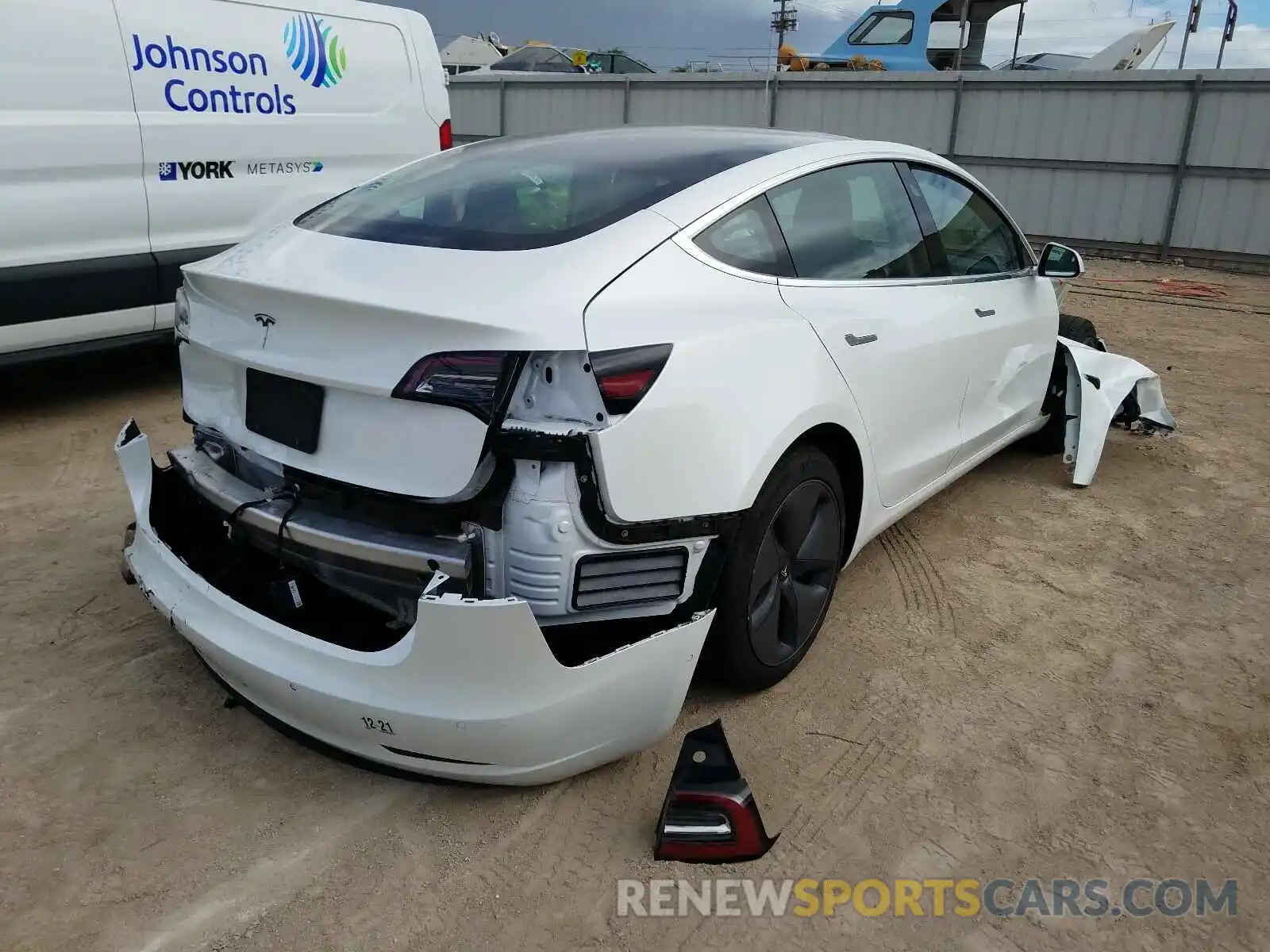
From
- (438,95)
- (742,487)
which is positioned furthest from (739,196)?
(438,95)

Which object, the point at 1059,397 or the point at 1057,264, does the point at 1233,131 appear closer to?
the point at 1059,397

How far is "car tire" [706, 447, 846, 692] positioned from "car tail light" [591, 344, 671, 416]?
1.58ft

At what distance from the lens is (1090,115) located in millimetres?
12141

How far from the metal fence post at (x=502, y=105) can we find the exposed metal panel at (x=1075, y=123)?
26.0ft

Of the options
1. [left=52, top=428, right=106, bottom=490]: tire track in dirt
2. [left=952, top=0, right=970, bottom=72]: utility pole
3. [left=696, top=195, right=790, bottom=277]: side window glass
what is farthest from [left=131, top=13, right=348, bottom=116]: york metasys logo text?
[left=952, top=0, right=970, bottom=72]: utility pole

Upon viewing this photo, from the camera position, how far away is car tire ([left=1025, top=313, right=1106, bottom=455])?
4715mm

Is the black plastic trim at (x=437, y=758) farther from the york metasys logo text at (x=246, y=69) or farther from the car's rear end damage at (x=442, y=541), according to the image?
the york metasys logo text at (x=246, y=69)

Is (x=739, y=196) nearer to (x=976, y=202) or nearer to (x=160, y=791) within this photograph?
(x=976, y=202)

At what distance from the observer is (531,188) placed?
9.15 ft

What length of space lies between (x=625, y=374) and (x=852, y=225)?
52.0 inches

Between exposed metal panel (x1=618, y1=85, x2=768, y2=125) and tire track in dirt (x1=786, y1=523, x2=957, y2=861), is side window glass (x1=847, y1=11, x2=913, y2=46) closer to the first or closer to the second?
exposed metal panel (x1=618, y1=85, x2=768, y2=125)

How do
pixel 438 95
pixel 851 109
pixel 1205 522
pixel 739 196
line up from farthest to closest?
1. pixel 851 109
2. pixel 438 95
3. pixel 1205 522
4. pixel 739 196

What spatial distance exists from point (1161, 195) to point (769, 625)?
11.7 meters

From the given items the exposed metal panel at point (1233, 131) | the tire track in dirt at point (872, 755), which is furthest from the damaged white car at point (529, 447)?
the exposed metal panel at point (1233, 131)
